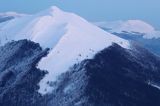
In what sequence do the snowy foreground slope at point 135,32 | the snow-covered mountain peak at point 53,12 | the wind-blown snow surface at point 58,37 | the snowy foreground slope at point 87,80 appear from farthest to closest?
the snowy foreground slope at point 135,32
the snow-covered mountain peak at point 53,12
the wind-blown snow surface at point 58,37
the snowy foreground slope at point 87,80

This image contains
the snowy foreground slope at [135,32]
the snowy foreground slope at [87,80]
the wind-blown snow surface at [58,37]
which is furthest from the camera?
the snowy foreground slope at [135,32]

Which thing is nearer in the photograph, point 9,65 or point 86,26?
point 9,65

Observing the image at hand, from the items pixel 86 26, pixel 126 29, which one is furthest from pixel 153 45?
pixel 86 26

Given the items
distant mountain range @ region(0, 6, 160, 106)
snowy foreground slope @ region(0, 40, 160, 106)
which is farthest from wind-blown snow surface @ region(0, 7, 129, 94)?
snowy foreground slope @ region(0, 40, 160, 106)

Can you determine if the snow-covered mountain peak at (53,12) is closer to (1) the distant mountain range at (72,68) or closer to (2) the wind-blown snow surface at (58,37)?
(2) the wind-blown snow surface at (58,37)

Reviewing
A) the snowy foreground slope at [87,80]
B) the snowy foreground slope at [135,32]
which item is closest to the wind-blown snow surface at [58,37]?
the snowy foreground slope at [87,80]

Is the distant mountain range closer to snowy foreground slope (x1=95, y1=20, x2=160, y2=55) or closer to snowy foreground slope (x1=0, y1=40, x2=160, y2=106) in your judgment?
snowy foreground slope (x1=0, y1=40, x2=160, y2=106)

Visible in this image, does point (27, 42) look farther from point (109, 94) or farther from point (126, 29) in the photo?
point (126, 29)
